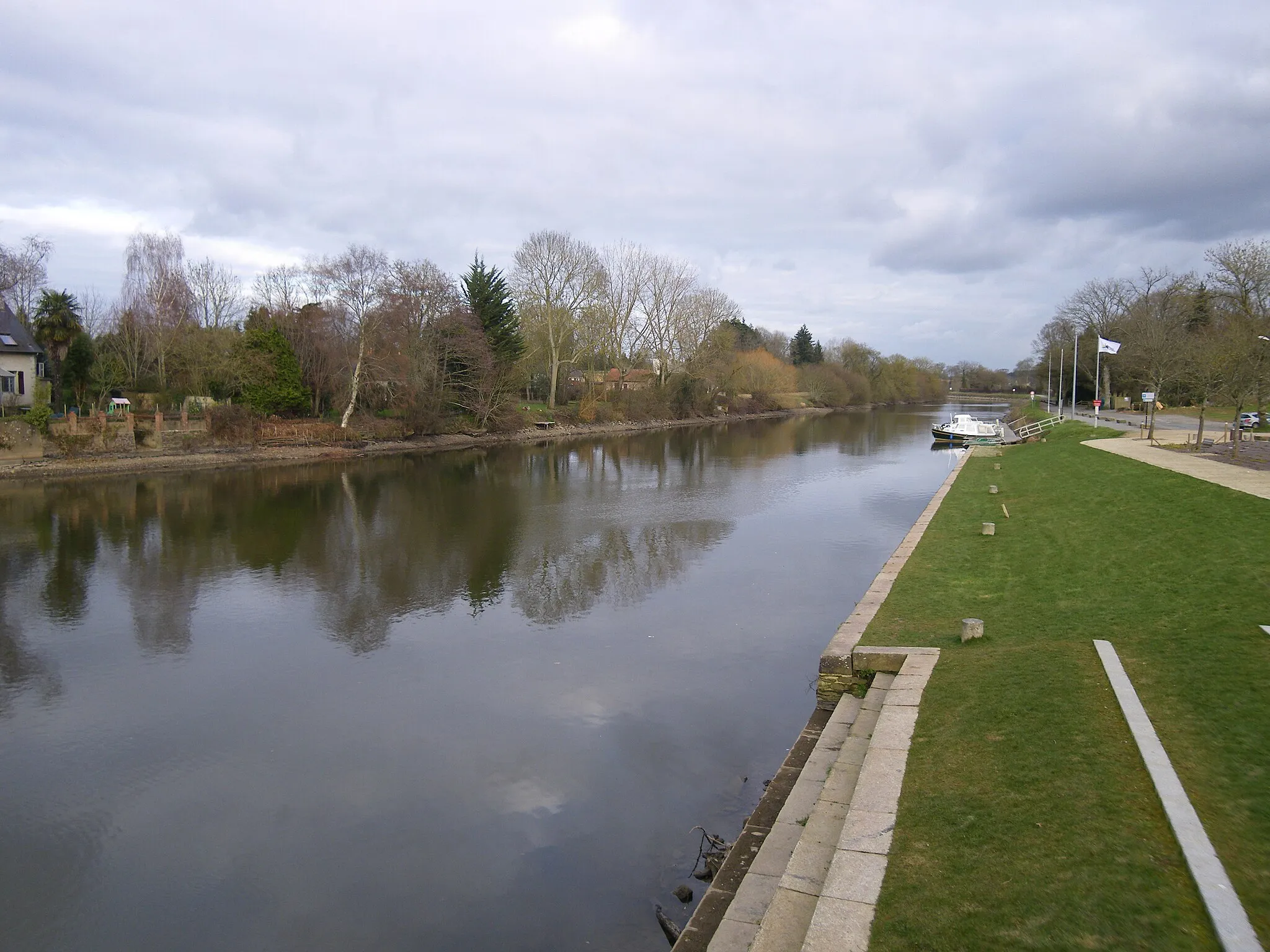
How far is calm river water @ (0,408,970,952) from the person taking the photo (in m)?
6.59

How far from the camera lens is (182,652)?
1224 centimetres

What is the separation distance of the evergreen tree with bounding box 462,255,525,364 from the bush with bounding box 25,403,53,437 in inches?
903

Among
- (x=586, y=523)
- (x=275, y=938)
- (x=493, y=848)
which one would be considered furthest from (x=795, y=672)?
(x=586, y=523)

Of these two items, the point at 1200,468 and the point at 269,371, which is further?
the point at 269,371

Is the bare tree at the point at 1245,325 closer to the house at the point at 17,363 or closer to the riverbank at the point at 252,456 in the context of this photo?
the riverbank at the point at 252,456

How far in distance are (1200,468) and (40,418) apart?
4087 centimetres

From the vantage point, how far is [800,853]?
5.61 metres

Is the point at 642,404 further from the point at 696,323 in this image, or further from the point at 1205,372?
the point at 1205,372

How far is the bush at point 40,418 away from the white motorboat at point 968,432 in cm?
4562

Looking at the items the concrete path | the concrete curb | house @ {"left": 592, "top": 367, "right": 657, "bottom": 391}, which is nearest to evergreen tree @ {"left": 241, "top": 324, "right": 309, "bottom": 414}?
house @ {"left": 592, "top": 367, "right": 657, "bottom": 391}

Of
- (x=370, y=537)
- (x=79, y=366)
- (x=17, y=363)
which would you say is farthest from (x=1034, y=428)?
(x=17, y=363)

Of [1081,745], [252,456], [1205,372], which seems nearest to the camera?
[1081,745]

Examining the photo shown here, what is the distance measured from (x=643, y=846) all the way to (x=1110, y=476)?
18.6 meters

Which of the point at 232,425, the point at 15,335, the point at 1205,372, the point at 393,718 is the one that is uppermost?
the point at 15,335
